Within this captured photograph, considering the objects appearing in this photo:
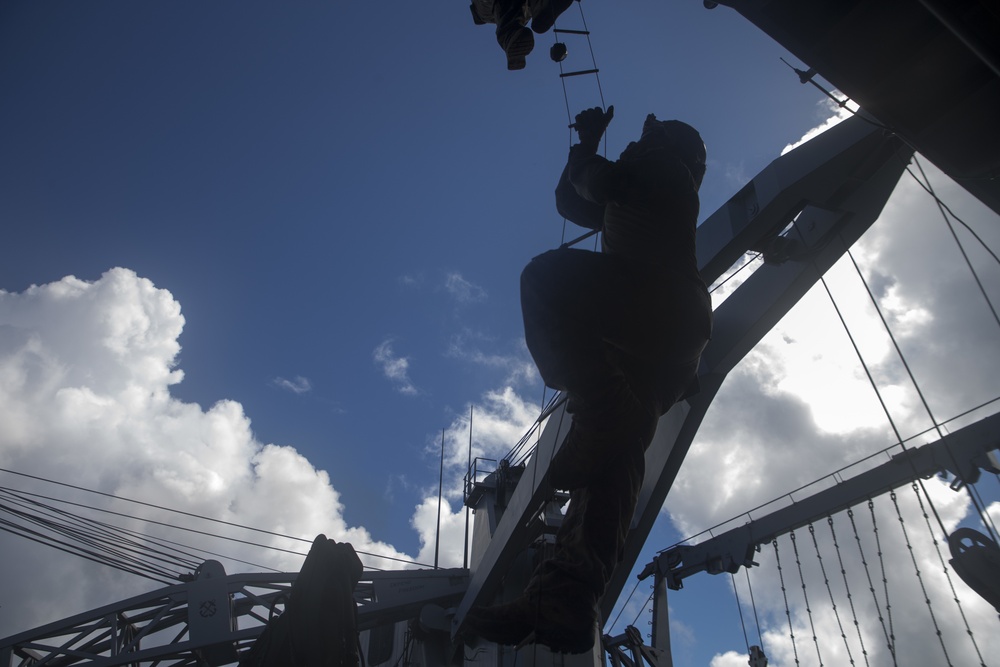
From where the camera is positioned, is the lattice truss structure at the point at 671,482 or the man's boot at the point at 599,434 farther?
the lattice truss structure at the point at 671,482

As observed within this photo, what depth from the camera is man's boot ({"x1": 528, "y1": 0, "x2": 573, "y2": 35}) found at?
5.10 m

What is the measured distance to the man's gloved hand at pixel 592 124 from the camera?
3740 mm

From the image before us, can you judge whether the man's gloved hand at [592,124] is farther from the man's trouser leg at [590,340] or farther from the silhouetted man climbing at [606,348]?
the man's trouser leg at [590,340]

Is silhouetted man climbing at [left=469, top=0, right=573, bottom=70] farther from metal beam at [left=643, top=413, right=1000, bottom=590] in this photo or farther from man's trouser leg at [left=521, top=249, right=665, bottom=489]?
metal beam at [left=643, top=413, right=1000, bottom=590]

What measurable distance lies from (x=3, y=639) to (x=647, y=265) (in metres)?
15.6

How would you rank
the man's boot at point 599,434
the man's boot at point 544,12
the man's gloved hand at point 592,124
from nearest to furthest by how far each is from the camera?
the man's boot at point 599,434 < the man's gloved hand at point 592,124 < the man's boot at point 544,12

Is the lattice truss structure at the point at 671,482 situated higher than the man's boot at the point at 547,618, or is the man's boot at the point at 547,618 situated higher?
the lattice truss structure at the point at 671,482

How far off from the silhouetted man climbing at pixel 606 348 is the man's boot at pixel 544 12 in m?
1.91

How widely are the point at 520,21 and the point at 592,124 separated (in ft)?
6.23

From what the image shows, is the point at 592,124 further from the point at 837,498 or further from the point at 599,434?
the point at 837,498

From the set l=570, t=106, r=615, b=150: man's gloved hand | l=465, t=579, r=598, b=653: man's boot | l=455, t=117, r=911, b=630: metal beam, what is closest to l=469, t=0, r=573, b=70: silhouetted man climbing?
l=570, t=106, r=615, b=150: man's gloved hand

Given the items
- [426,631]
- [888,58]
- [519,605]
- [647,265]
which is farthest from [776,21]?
[426,631]

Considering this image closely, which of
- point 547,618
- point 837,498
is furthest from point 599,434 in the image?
point 837,498

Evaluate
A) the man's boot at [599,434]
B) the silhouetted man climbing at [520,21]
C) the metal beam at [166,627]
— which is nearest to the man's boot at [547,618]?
the man's boot at [599,434]
